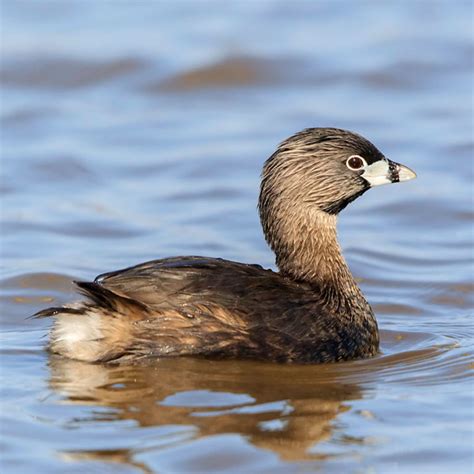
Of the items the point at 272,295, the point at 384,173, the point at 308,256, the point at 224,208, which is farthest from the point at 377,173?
the point at 224,208

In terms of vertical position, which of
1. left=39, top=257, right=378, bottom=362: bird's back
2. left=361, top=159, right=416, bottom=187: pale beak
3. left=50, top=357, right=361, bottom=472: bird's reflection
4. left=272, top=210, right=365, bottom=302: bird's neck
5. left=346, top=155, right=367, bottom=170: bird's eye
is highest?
left=346, top=155, right=367, bottom=170: bird's eye

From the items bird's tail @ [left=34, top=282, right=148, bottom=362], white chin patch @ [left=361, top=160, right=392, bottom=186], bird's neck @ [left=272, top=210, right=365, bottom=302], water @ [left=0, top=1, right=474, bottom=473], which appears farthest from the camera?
white chin patch @ [left=361, top=160, right=392, bottom=186]

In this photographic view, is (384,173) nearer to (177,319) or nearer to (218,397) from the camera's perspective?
(177,319)

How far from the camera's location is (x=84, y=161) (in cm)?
1416

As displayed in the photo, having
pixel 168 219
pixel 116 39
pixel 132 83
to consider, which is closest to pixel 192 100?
pixel 132 83

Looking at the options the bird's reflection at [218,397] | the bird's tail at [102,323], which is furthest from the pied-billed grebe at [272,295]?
the bird's reflection at [218,397]

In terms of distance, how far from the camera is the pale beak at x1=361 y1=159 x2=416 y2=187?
31.7 feet

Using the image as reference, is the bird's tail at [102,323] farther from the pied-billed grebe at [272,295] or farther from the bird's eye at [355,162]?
A: the bird's eye at [355,162]

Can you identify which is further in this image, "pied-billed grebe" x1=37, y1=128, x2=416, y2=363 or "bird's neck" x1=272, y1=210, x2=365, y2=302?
"bird's neck" x1=272, y1=210, x2=365, y2=302

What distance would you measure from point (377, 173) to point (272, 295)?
4.47 ft

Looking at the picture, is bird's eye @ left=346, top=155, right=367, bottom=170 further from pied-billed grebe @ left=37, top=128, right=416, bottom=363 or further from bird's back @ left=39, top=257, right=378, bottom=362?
bird's back @ left=39, top=257, right=378, bottom=362

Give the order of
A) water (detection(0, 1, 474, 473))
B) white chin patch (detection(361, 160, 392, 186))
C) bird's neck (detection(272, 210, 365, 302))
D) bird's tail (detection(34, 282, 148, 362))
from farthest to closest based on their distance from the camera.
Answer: white chin patch (detection(361, 160, 392, 186)) → bird's neck (detection(272, 210, 365, 302)) → bird's tail (detection(34, 282, 148, 362)) → water (detection(0, 1, 474, 473))

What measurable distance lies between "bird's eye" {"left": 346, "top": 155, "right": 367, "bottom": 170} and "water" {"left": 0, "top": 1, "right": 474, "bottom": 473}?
121 centimetres

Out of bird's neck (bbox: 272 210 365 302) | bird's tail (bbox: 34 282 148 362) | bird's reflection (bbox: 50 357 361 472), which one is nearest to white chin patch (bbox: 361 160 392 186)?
bird's neck (bbox: 272 210 365 302)
